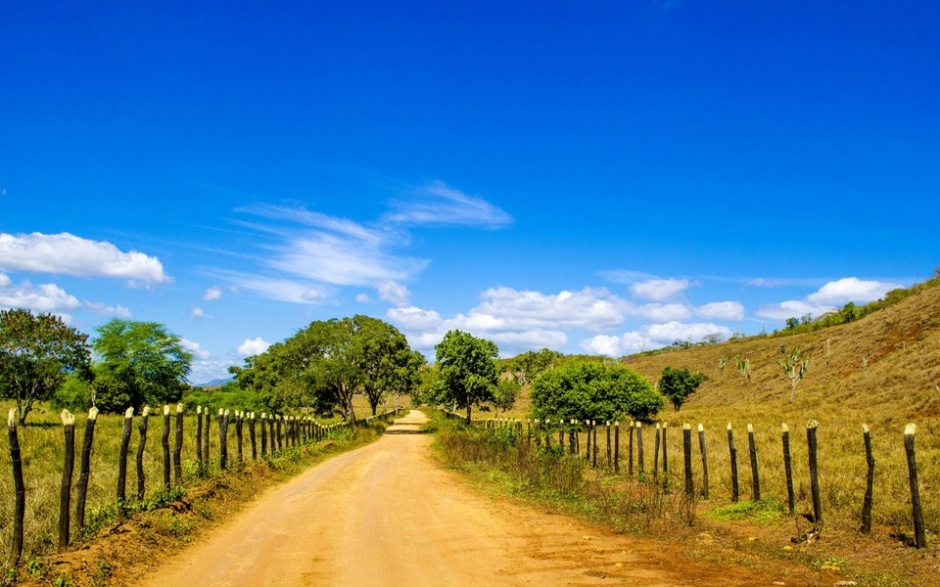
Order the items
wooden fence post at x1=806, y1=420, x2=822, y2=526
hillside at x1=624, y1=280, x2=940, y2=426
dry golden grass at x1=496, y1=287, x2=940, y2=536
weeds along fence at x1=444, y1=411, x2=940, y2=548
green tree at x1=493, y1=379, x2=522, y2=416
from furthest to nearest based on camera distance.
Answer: green tree at x1=493, y1=379, x2=522, y2=416
hillside at x1=624, y1=280, x2=940, y2=426
dry golden grass at x1=496, y1=287, x2=940, y2=536
wooden fence post at x1=806, y1=420, x2=822, y2=526
weeds along fence at x1=444, y1=411, x2=940, y2=548

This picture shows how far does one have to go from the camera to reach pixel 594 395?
47.4 meters

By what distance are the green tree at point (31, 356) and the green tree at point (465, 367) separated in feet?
99.1

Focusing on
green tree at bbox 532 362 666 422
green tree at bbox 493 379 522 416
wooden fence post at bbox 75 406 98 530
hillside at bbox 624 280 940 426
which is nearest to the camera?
wooden fence post at bbox 75 406 98 530

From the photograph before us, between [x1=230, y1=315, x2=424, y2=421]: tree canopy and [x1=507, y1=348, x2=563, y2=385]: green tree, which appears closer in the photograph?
[x1=230, y1=315, x2=424, y2=421]: tree canopy

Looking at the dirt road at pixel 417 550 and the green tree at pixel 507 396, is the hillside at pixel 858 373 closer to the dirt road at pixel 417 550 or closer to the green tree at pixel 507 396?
the dirt road at pixel 417 550

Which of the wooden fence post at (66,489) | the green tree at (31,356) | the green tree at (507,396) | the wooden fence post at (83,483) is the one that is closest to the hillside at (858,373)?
the green tree at (507,396)

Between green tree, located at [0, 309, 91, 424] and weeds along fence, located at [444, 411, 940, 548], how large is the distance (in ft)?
103

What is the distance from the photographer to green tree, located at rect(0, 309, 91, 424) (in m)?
39.5

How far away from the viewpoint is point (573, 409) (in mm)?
47156

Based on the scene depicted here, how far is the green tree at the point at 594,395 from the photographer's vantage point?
4691 centimetres

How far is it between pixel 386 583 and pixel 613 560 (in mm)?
3591

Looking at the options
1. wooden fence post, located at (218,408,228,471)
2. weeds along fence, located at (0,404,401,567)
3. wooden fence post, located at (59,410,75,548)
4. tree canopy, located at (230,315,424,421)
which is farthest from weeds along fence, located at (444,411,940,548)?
tree canopy, located at (230,315,424,421)

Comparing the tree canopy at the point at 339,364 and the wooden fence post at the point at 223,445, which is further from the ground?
the tree canopy at the point at 339,364

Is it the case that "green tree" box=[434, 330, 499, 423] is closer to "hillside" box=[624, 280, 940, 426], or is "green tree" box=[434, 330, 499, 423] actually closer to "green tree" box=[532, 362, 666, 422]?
"green tree" box=[532, 362, 666, 422]
